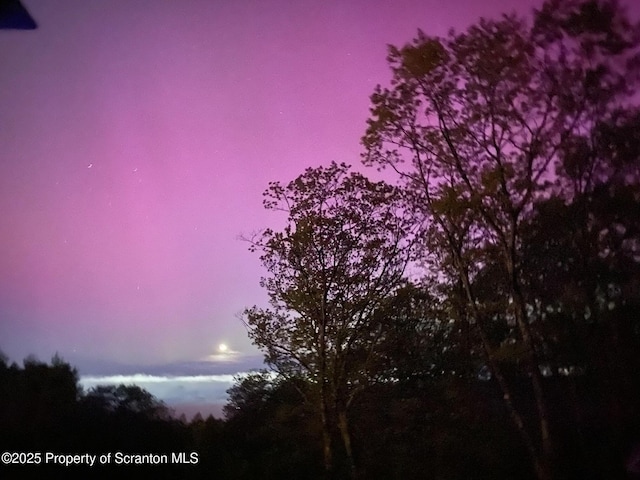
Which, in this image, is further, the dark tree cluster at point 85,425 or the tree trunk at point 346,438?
the tree trunk at point 346,438

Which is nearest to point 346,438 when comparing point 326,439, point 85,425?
point 326,439

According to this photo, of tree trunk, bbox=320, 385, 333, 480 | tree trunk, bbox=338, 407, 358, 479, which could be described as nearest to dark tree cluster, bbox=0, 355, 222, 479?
tree trunk, bbox=320, 385, 333, 480

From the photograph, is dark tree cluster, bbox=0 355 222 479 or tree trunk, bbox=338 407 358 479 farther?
tree trunk, bbox=338 407 358 479

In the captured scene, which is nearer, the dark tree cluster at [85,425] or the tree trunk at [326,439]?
the dark tree cluster at [85,425]

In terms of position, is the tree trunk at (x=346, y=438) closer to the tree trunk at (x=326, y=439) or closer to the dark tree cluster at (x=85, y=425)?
the tree trunk at (x=326, y=439)

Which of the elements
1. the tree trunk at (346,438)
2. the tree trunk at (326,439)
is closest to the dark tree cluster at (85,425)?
the tree trunk at (326,439)

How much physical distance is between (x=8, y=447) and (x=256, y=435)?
16.8 feet

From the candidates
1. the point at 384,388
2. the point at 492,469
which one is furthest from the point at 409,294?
the point at 492,469

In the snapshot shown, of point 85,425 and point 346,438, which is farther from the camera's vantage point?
point 346,438

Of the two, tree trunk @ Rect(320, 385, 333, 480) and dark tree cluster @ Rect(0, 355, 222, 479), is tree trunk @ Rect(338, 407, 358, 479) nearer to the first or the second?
tree trunk @ Rect(320, 385, 333, 480)

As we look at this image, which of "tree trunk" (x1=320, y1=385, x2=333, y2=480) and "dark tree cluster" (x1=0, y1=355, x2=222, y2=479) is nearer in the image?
"dark tree cluster" (x1=0, y1=355, x2=222, y2=479)

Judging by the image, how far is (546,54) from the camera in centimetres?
1011

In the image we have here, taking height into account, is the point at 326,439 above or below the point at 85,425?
below

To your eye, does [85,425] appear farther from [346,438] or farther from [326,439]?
[346,438]
